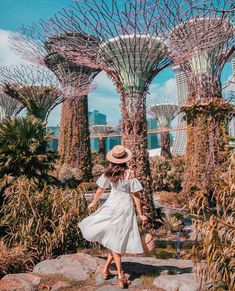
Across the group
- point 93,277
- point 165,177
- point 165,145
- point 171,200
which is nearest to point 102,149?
point 165,145

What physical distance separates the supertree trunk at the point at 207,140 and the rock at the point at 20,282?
27.9ft

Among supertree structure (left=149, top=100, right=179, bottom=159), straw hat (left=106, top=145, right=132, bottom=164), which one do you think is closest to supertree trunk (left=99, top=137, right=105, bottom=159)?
supertree structure (left=149, top=100, right=179, bottom=159)

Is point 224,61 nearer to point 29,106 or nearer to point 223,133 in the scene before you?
point 223,133

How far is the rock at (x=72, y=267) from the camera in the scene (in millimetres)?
4223

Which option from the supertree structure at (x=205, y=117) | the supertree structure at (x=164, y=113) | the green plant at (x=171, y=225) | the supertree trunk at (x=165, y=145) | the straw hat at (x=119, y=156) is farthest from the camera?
the supertree structure at (x=164, y=113)

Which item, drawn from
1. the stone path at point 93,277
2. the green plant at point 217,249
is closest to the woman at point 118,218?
the stone path at point 93,277

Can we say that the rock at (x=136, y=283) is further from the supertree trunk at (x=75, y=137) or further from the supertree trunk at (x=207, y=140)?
the supertree trunk at (x=75, y=137)

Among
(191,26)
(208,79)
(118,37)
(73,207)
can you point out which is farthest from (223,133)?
(73,207)

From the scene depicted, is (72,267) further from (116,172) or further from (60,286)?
(116,172)

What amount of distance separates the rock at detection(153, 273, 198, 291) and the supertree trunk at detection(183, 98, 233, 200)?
8.17 m

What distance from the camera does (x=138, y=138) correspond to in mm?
8305

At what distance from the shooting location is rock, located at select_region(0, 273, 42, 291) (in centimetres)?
370

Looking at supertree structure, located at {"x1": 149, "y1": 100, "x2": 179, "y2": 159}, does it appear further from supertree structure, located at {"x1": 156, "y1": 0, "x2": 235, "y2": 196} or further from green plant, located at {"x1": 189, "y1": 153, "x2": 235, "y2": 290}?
green plant, located at {"x1": 189, "y1": 153, "x2": 235, "y2": 290}

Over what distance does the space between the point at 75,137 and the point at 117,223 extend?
16340 mm
